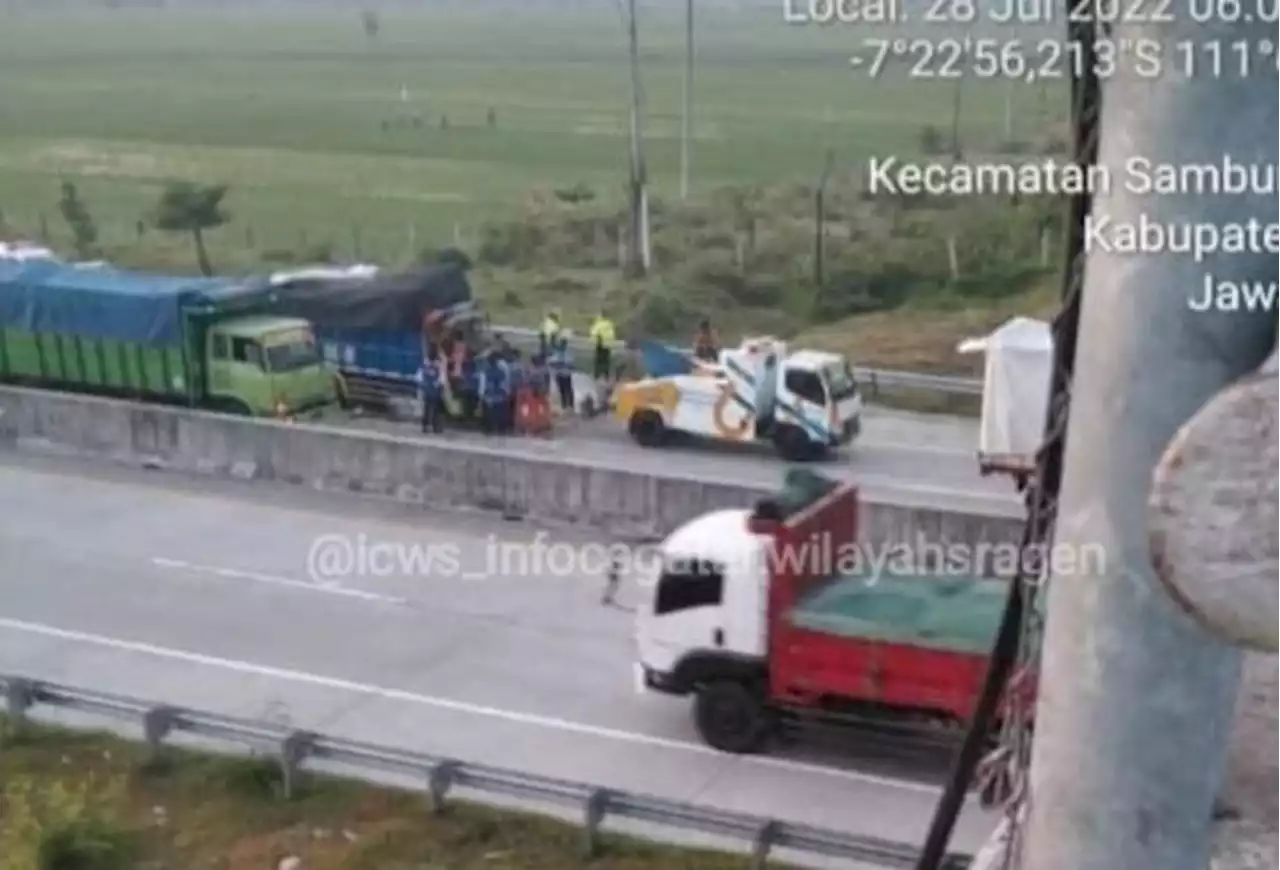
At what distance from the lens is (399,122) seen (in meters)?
62.9

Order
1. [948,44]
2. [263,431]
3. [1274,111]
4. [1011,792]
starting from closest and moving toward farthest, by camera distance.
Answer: [1274,111]
[1011,792]
[948,44]
[263,431]

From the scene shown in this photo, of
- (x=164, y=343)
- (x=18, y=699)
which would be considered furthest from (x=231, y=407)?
(x=18, y=699)

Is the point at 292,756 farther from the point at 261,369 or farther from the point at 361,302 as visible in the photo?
the point at 361,302

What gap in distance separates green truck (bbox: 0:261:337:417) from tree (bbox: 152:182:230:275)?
1733 centimetres

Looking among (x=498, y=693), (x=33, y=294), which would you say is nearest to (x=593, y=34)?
(x=33, y=294)

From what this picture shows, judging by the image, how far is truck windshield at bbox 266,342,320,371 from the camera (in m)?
19.0

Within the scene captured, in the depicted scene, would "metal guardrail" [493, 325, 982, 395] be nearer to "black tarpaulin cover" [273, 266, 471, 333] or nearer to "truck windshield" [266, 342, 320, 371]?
"black tarpaulin cover" [273, 266, 471, 333]

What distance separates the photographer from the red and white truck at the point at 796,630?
32.8 feet

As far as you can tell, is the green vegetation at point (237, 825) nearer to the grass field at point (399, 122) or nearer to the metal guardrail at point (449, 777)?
the metal guardrail at point (449, 777)

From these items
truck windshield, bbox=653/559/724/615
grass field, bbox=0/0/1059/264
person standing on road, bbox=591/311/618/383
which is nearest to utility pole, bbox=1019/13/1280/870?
truck windshield, bbox=653/559/724/615

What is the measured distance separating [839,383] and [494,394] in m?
3.62

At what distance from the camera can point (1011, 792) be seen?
180 cm

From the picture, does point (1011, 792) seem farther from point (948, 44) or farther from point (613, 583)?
point (613, 583)

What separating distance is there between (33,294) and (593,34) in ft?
314
